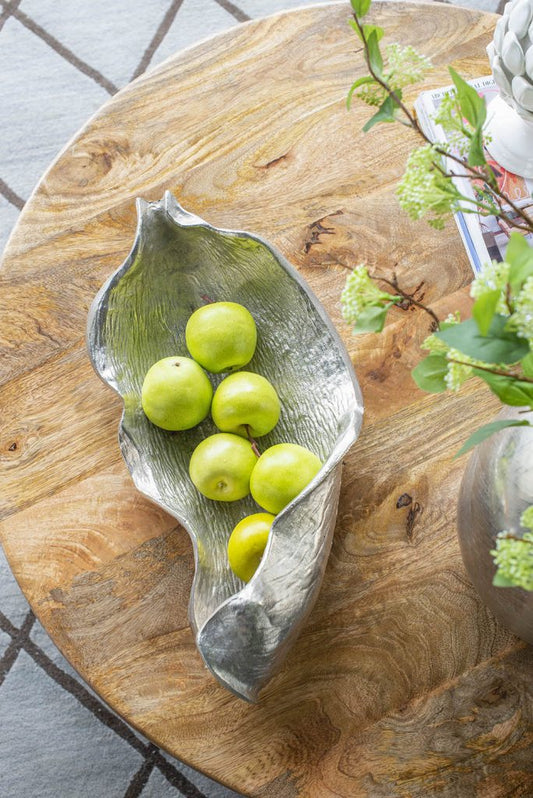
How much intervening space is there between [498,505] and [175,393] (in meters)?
0.31

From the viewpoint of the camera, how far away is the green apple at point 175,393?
0.71 metres

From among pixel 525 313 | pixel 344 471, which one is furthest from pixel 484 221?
pixel 525 313

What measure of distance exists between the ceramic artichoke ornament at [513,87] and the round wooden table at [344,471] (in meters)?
0.10

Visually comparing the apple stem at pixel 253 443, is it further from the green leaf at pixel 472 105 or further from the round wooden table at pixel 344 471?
the green leaf at pixel 472 105

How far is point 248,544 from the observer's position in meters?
0.67

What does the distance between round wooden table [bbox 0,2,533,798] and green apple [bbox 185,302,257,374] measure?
117 millimetres

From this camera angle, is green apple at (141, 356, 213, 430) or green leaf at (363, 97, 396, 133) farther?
green apple at (141, 356, 213, 430)

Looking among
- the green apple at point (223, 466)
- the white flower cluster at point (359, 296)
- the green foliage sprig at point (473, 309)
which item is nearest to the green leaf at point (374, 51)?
the green foliage sprig at point (473, 309)

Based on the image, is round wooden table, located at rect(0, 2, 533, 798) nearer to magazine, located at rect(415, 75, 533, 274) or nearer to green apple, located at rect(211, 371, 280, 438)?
magazine, located at rect(415, 75, 533, 274)

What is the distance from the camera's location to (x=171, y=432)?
75 cm

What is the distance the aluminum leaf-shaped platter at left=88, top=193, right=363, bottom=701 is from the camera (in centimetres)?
72

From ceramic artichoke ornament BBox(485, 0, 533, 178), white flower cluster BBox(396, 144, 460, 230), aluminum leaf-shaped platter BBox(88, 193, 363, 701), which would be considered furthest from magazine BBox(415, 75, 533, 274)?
white flower cluster BBox(396, 144, 460, 230)

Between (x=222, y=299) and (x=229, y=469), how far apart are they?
193 millimetres

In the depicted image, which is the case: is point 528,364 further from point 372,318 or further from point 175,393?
point 175,393
